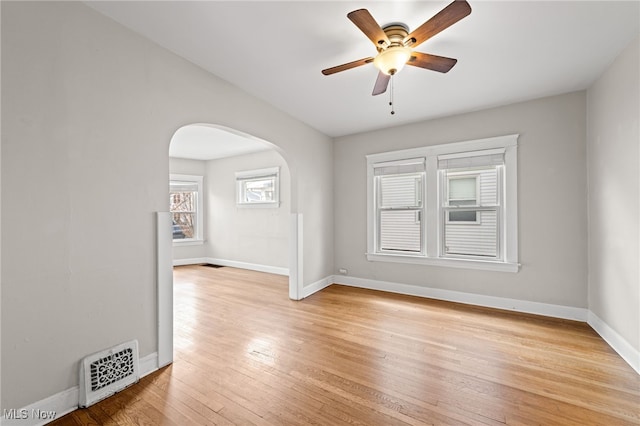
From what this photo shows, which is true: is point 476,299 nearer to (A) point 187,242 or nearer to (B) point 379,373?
(B) point 379,373

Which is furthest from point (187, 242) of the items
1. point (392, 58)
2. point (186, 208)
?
point (392, 58)

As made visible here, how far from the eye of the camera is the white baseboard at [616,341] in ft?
6.94

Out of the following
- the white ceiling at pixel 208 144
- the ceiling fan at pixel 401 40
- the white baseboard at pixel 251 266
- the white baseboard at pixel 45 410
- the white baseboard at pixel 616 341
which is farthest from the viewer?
the white baseboard at pixel 251 266

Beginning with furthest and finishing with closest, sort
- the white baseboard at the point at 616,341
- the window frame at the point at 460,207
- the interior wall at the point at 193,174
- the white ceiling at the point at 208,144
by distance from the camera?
the interior wall at the point at 193,174
the white ceiling at the point at 208,144
the window frame at the point at 460,207
the white baseboard at the point at 616,341

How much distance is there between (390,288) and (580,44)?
3.52 metres

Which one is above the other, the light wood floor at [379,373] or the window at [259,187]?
the window at [259,187]

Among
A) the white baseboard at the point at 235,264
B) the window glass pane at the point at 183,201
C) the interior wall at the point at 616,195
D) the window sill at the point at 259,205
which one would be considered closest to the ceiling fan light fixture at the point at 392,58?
the interior wall at the point at 616,195

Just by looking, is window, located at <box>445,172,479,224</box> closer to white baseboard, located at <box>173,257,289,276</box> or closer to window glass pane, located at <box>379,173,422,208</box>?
window glass pane, located at <box>379,173,422,208</box>

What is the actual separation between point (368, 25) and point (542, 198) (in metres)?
3.10

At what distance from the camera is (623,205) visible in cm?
234

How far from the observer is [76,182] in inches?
67.4

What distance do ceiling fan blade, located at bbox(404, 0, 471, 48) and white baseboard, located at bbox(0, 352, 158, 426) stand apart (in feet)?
10.7

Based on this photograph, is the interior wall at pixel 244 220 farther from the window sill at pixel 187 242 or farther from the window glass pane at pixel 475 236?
the window glass pane at pixel 475 236

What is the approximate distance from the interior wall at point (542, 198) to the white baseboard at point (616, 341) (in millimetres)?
286
